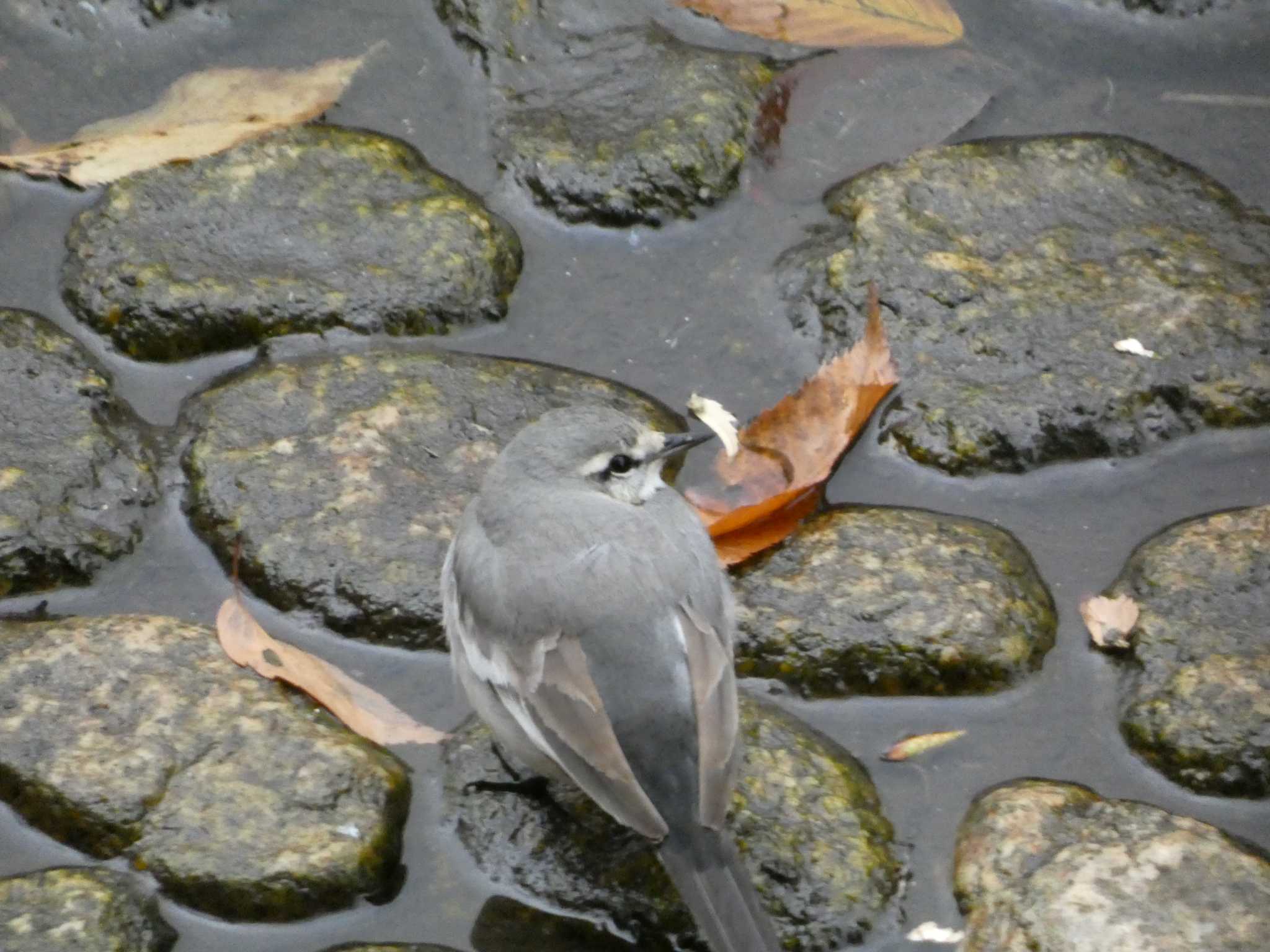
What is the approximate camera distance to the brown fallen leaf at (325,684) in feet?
15.7

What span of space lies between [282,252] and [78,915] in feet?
8.09

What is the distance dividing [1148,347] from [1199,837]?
181cm

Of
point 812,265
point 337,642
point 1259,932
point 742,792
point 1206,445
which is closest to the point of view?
point 1259,932

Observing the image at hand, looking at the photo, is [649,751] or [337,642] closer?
[649,751]

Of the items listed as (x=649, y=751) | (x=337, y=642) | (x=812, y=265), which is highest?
(x=812, y=265)

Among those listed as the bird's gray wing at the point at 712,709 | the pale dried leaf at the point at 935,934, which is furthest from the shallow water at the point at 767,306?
the bird's gray wing at the point at 712,709

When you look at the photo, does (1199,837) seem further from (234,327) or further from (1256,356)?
(234,327)

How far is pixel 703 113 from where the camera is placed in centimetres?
602

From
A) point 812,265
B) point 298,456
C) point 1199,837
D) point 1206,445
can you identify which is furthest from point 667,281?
point 1199,837

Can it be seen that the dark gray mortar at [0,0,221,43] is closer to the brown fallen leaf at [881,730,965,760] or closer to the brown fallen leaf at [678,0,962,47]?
the brown fallen leaf at [678,0,962,47]

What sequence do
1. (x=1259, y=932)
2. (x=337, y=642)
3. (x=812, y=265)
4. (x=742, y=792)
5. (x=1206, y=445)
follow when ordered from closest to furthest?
(x=1259, y=932)
(x=742, y=792)
(x=337, y=642)
(x=1206, y=445)
(x=812, y=265)

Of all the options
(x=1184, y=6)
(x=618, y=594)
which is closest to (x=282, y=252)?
(x=618, y=594)

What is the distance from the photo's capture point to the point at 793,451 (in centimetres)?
534

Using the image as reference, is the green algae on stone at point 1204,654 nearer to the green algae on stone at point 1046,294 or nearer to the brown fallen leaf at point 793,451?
the green algae on stone at point 1046,294
